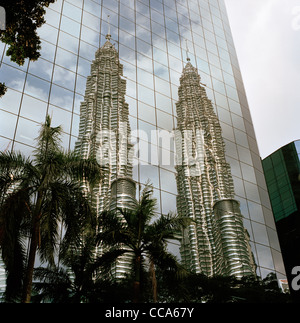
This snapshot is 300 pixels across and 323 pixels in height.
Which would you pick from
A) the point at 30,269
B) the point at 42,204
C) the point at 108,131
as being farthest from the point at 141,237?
the point at 108,131

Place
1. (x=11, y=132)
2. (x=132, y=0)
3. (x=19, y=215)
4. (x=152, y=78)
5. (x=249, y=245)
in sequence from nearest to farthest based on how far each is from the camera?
1. (x=19, y=215)
2. (x=11, y=132)
3. (x=249, y=245)
4. (x=152, y=78)
5. (x=132, y=0)

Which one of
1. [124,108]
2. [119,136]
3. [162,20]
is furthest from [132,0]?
[119,136]

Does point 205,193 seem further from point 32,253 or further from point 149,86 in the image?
point 32,253

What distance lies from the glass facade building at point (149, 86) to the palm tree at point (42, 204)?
330 inches

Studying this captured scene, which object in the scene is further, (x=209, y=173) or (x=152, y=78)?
(x=152, y=78)

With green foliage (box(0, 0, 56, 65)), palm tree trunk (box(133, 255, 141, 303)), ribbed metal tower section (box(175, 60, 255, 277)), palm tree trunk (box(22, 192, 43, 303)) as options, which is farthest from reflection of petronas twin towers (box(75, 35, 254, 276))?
green foliage (box(0, 0, 56, 65))

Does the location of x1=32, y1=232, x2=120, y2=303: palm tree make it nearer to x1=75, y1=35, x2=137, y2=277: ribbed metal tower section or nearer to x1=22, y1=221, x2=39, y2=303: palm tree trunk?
x1=22, y1=221, x2=39, y2=303: palm tree trunk

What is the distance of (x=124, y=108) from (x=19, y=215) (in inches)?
653

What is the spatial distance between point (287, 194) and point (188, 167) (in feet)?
82.4

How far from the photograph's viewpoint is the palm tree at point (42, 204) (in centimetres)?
1174

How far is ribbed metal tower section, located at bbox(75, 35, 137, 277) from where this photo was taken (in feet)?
73.2

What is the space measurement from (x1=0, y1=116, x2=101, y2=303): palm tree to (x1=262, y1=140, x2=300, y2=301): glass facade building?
3534 cm
